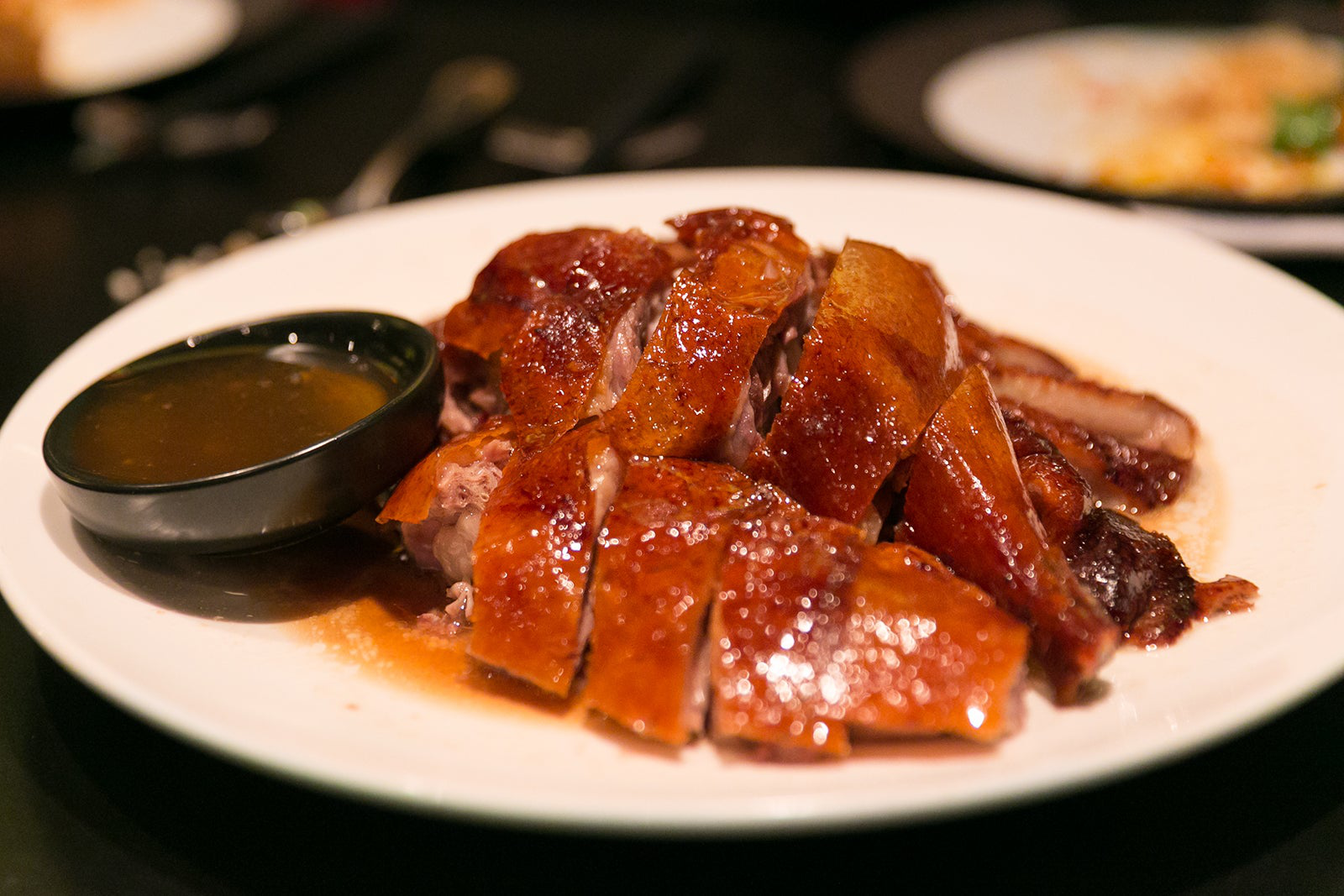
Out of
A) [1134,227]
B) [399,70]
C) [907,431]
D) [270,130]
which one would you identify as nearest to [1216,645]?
[907,431]

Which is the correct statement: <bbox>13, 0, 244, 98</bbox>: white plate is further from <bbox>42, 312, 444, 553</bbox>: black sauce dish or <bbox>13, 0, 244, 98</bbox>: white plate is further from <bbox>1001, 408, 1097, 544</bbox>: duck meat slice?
<bbox>1001, 408, 1097, 544</bbox>: duck meat slice

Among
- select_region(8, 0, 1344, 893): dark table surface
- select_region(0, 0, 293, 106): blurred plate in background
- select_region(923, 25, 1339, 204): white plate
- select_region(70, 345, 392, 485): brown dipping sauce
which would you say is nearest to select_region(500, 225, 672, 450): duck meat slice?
select_region(70, 345, 392, 485): brown dipping sauce

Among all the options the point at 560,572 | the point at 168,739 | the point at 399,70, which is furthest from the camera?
the point at 399,70

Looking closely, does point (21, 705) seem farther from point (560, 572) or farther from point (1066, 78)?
point (1066, 78)

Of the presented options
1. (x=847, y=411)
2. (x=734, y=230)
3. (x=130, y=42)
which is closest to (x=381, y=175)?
(x=130, y=42)

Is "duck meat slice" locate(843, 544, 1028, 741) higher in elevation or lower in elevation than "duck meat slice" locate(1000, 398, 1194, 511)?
higher

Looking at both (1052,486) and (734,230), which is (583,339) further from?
(1052,486)
